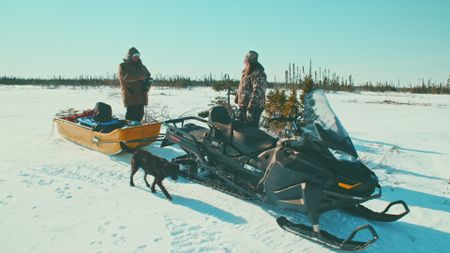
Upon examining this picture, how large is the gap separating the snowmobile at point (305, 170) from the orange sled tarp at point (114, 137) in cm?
194

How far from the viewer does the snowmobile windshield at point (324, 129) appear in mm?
3385

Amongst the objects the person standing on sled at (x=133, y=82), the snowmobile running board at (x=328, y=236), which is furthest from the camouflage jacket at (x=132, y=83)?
the snowmobile running board at (x=328, y=236)

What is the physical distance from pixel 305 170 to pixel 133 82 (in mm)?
4649

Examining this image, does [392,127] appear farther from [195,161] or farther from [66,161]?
[66,161]

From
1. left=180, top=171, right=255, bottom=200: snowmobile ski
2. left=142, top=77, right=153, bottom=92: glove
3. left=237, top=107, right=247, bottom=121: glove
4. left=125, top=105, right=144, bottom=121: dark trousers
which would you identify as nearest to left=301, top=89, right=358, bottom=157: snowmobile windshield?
left=180, top=171, right=255, bottom=200: snowmobile ski

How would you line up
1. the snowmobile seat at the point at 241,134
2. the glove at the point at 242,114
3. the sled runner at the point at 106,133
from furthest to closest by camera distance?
the glove at the point at 242,114 < the sled runner at the point at 106,133 < the snowmobile seat at the point at 241,134

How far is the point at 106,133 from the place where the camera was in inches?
249

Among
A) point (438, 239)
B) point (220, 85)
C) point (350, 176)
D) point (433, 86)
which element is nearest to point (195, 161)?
point (350, 176)

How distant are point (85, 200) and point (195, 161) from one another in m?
1.62

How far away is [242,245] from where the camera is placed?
3221mm

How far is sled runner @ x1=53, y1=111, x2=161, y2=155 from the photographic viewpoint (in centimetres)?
598

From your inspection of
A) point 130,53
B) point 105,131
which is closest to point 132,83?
point 130,53

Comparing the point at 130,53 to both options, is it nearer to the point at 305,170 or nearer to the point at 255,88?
the point at 255,88

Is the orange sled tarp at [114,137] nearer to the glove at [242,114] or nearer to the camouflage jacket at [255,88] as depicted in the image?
the glove at [242,114]
